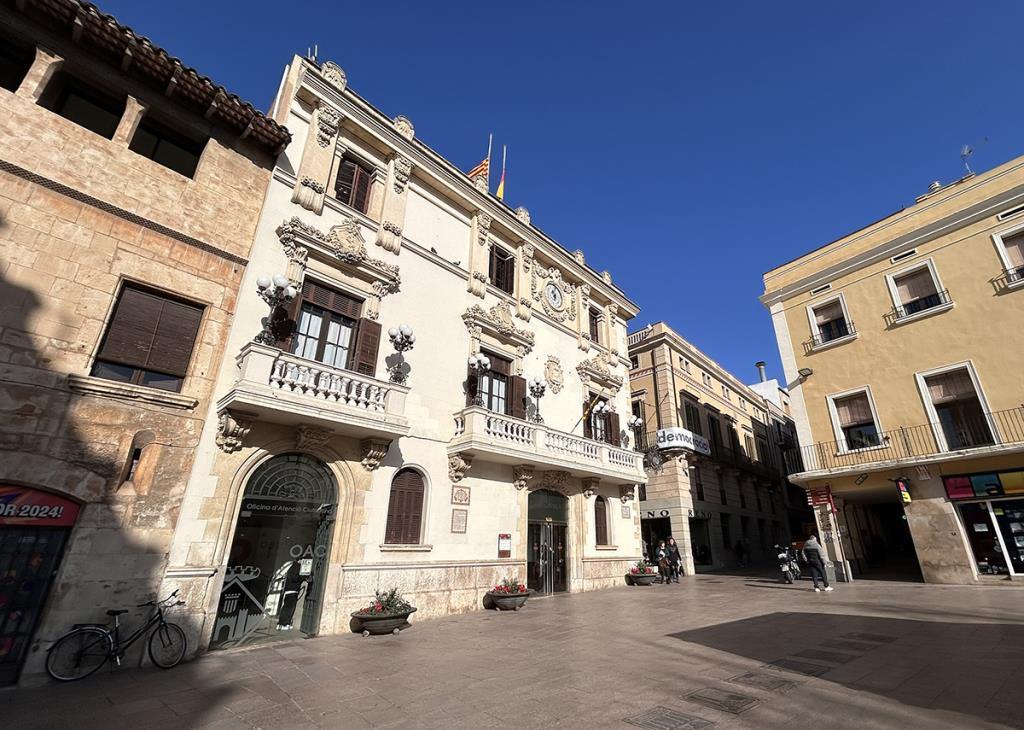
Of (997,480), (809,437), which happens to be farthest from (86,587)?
(997,480)

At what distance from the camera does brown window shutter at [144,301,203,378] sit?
8.45m

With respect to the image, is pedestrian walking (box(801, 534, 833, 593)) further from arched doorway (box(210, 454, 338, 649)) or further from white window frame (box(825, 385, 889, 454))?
arched doorway (box(210, 454, 338, 649))

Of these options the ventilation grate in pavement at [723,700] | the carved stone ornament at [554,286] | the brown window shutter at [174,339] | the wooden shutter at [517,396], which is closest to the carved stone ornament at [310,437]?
the brown window shutter at [174,339]

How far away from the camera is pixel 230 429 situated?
8648 millimetres

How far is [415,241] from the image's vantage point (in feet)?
45.1

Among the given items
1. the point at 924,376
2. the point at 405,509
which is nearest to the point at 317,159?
the point at 405,509

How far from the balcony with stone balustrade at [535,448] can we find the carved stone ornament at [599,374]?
308 centimetres

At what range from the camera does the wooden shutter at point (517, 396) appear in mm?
14933

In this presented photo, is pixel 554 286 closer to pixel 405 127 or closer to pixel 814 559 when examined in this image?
pixel 405 127

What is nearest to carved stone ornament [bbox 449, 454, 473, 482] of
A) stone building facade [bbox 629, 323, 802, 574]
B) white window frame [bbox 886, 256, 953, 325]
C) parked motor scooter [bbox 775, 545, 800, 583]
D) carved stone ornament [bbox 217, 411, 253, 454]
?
carved stone ornament [bbox 217, 411, 253, 454]

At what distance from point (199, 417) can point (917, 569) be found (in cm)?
2442

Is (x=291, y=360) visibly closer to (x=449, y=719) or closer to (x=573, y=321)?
(x=449, y=719)

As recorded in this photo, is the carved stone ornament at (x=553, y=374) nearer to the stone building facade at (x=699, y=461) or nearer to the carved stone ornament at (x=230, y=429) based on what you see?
the stone building facade at (x=699, y=461)

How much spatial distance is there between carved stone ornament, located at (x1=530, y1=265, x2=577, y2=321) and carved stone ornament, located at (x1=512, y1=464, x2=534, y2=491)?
6.48m
